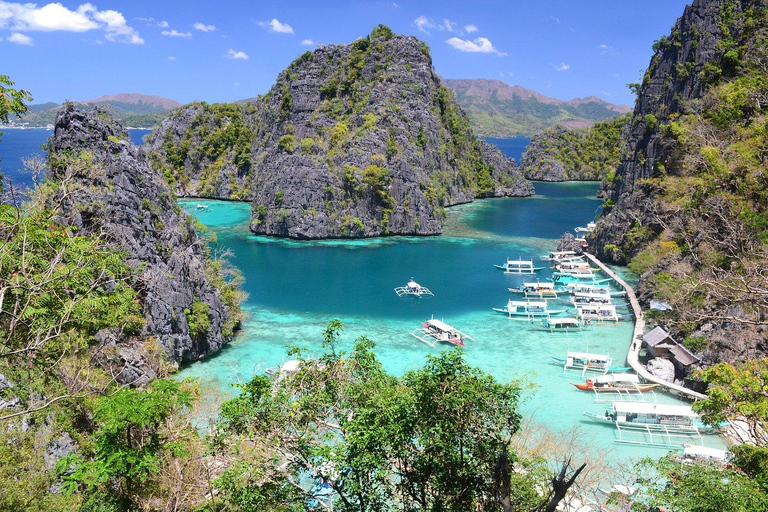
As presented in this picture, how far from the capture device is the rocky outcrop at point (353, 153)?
218ft

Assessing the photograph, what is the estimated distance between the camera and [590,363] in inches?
1126

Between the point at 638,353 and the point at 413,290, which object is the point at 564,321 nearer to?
the point at 638,353

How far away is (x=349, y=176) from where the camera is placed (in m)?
66.1

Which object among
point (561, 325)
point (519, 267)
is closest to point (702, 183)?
point (561, 325)

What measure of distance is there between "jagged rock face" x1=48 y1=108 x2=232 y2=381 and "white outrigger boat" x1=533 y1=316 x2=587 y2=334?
880 inches

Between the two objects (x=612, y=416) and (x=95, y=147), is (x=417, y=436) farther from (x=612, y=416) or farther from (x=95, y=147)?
(x=95, y=147)

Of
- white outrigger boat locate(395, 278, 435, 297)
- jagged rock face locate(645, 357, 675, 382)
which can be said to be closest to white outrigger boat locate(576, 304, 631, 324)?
jagged rock face locate(645, 357, 675, 382)

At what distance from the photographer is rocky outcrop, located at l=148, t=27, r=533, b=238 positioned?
6656 cm

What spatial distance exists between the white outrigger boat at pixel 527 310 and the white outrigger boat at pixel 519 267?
432 inches

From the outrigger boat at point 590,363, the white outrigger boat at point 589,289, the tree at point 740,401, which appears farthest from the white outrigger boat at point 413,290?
the tree at point 740,401

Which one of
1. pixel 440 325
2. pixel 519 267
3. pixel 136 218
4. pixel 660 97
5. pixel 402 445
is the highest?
pixel 660 97

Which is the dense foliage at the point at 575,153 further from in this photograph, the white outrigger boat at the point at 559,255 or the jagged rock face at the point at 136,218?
the jagged rock face at the point at 136,218

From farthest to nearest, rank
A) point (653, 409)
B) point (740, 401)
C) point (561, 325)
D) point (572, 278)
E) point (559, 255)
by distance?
point (559, 255) < point (572, 278) < point (561, 325) < point (653, 409) < point (740, 401)

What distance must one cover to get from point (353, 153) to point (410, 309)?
118ft
